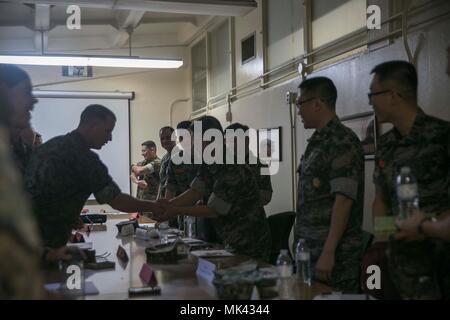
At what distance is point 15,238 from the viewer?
0.57 metres

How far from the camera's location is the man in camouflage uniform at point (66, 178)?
2367 mm

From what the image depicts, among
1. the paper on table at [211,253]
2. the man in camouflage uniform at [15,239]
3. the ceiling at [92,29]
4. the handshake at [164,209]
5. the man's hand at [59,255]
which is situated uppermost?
the ceiling at [92,29]

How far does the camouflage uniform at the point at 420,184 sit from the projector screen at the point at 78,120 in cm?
642

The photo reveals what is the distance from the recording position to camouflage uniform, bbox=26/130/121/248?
93.0 inches

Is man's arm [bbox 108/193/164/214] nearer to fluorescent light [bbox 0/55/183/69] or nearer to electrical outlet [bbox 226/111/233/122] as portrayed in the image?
fluorescent light [bbox 0/55/183/69]

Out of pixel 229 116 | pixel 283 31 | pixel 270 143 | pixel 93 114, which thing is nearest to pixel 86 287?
pixel 93 114

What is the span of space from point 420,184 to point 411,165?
74 mm

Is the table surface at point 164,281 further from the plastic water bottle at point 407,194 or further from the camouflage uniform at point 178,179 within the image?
the camouflage uniform at point 178,179

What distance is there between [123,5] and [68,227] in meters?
2.55

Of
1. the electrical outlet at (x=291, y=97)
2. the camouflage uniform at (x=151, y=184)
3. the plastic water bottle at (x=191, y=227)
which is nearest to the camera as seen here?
the plastic water bottle at (x=191, y=227)

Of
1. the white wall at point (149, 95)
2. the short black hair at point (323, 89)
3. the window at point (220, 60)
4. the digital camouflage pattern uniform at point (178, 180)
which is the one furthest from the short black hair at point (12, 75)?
the white wall at point (149, 95)

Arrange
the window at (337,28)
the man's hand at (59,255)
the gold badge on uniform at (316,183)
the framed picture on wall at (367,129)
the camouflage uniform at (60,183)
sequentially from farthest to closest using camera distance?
the window at (337,28), the framed picture on wall at (367,129), the camouflage uniform at (60,183), the gold badge on uniform at (316,183), the man's hand at (59,255)

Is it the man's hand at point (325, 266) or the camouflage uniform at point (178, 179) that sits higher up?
the camouflage uniform at point (178, 179)

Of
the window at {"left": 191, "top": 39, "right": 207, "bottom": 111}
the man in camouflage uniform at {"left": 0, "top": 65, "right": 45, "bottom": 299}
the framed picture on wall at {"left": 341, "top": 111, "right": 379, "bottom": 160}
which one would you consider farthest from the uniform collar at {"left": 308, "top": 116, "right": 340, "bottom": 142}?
the window at {"left": 191, "top": 39, "right": 207, "bottom": 111}
